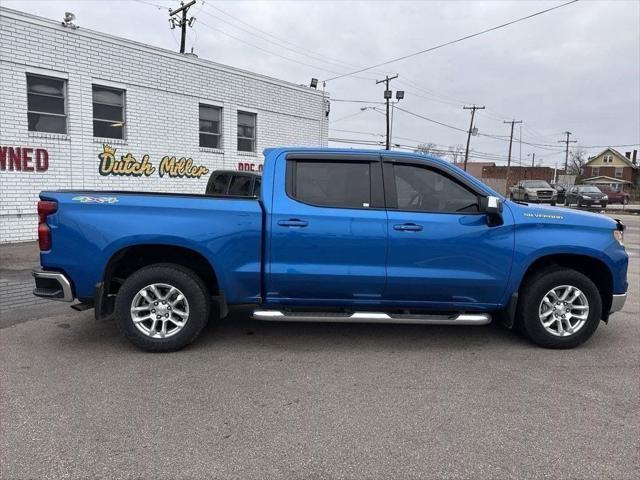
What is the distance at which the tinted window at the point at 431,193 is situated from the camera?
15.5 feet

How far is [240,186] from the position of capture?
337 inches

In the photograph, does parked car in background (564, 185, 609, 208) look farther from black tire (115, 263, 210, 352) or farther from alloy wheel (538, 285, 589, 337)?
black tire (115, 263, 210, 352)

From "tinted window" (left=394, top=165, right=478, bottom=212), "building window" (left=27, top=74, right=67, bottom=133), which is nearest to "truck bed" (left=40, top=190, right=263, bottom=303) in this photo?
"tinted window" (left=394, top=165, right=478, bottom=212)

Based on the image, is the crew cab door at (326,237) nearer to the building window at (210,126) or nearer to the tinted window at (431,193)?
the tinted window at (431,193)

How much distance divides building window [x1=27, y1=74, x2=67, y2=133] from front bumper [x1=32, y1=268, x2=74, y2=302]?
312 inches

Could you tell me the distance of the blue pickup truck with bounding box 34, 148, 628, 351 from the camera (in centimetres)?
447

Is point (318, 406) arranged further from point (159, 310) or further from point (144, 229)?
point (144, 229)

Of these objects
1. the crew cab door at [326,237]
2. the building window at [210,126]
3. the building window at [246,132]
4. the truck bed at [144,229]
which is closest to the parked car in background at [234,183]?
the crew cab door at [326,237]

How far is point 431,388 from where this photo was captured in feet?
13.1

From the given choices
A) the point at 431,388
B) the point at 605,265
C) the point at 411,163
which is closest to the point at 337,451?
the point at 431,388

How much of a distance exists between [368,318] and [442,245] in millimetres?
948

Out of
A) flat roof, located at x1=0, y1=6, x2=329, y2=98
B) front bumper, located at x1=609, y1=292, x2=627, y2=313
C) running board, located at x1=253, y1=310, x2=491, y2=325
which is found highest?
flat roof, located at x1=0, y1=6, x2=329, y2=98

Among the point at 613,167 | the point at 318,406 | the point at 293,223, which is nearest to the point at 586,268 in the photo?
the point at 293,223

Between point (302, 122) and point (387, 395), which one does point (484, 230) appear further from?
point (302, 122)
